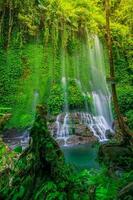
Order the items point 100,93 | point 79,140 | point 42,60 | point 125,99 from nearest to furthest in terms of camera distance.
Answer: point 79,140 < point 125,99 < point 100,93 < point 42,60

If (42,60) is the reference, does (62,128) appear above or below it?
below

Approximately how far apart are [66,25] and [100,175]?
23.2 m

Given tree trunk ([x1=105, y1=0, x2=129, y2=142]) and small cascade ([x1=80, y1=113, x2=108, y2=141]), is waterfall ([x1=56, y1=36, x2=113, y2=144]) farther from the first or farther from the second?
tree trunk ([x1=105, y1=0, x2=129, y2=142])

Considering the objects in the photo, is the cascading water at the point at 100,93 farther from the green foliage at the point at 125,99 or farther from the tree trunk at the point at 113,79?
the tree trunk at the point at 113,79

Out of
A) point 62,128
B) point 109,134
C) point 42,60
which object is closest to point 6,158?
Result: point 109,134

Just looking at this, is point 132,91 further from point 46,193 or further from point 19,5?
point 46,193

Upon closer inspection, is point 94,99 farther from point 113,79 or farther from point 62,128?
point 113,79

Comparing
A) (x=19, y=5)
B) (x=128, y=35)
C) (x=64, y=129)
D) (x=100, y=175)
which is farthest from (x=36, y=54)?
(x=100, y=175)

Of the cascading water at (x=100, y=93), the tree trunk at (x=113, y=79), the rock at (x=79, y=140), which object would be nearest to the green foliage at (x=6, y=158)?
the tree trunk at (x=113, y=79)

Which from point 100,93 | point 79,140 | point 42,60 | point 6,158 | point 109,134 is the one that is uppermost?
point 42,60

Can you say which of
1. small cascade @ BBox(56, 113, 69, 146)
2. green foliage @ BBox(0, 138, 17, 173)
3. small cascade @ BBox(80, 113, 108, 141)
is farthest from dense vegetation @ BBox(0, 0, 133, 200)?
green foliage @ BBox(0, 138, 17, 173)

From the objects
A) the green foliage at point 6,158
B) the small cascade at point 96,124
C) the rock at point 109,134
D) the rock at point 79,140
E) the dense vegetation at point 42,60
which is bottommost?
the green foliage at point 6,158

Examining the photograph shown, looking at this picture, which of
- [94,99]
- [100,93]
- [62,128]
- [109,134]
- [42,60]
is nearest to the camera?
[109,134]

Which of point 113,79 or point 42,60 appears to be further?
point 42,60
